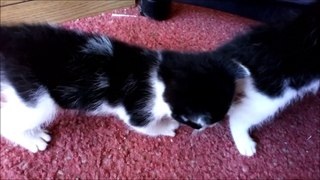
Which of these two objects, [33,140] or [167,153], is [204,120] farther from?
[33,140]

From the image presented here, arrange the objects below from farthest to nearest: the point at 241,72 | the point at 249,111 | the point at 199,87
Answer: the point at 249,111
the point at 241,72
the point at 199,87

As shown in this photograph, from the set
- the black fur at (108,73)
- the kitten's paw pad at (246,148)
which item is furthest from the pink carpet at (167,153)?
the black fur at (108,73)

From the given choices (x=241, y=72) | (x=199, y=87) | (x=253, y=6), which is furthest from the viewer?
(x=253, y=6)

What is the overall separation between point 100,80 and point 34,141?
12.1 inches

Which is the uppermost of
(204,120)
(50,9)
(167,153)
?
(204,120)

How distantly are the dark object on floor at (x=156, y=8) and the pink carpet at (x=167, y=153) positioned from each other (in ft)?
1.72

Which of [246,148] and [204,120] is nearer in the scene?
[204,120]

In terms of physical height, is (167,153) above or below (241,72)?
below

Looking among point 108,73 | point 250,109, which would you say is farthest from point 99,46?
point 250,109

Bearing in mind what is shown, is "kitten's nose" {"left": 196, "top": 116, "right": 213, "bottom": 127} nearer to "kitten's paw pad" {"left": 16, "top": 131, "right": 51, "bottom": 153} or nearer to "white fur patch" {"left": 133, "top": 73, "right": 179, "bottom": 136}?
"white fur patch" {"left": 133, "top": 73, "right": 179, "bottom": 136}

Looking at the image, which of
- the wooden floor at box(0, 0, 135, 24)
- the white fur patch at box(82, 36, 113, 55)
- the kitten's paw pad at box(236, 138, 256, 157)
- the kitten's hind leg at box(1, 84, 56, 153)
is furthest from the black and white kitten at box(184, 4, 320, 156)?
the wooden floor at box(0, 0, 135, 24)

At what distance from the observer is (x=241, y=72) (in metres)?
0.99

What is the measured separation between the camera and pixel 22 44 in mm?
939

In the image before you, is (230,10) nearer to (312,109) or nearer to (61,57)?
(312,109)
